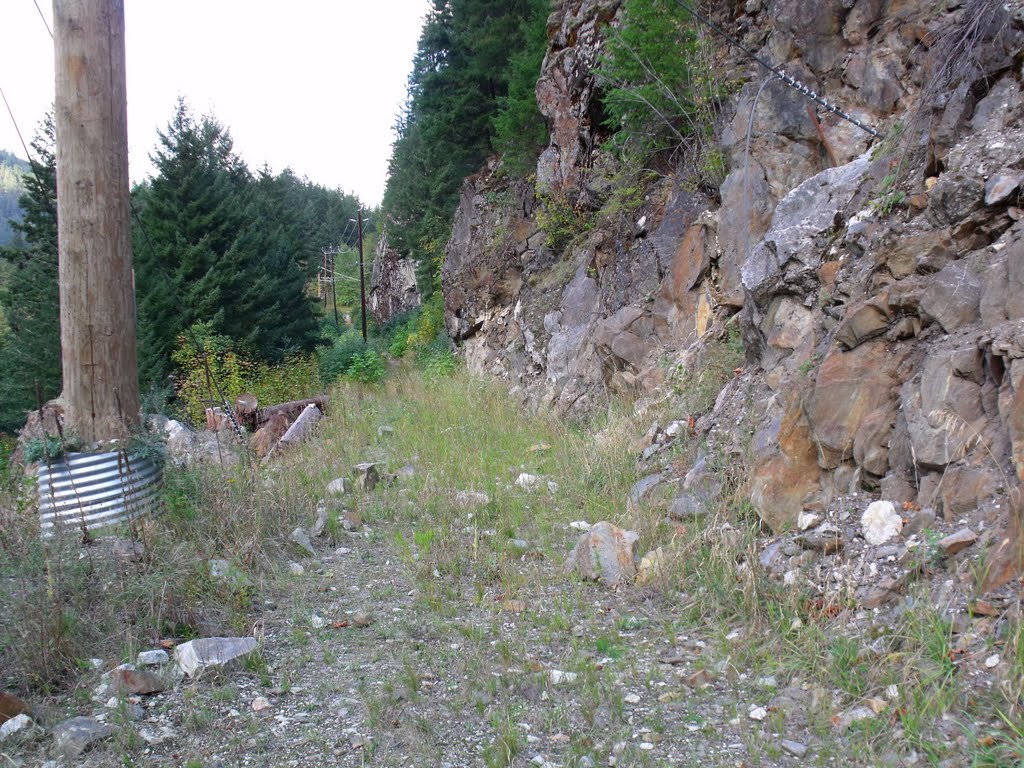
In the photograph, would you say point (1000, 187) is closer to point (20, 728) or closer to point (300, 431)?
point (20, 728)

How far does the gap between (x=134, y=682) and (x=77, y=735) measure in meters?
0.35

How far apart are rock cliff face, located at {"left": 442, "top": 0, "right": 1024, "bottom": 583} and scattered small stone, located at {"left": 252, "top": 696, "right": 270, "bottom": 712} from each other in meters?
2.77

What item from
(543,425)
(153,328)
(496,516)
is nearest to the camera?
(496,516)

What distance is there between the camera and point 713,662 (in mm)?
3197

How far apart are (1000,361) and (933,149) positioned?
1.91m

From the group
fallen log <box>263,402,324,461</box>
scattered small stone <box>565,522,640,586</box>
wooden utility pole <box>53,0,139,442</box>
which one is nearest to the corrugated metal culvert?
wooden utility pole <box>53,0,139,442</box>

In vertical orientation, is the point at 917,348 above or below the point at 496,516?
above

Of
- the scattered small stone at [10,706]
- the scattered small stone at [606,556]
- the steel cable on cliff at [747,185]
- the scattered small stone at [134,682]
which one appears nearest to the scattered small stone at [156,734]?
the scattered small stone at [134,682]

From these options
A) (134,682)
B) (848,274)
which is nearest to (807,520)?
(848,274)

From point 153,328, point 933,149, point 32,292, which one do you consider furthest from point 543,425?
point 32,292

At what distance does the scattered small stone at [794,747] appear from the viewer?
252 cm

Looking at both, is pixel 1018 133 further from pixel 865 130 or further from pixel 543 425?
pixel 543 425

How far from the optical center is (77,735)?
2.66 metres

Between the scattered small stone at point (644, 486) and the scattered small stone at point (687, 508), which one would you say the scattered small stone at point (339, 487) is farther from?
the scattered small stone at point (687, 508)
